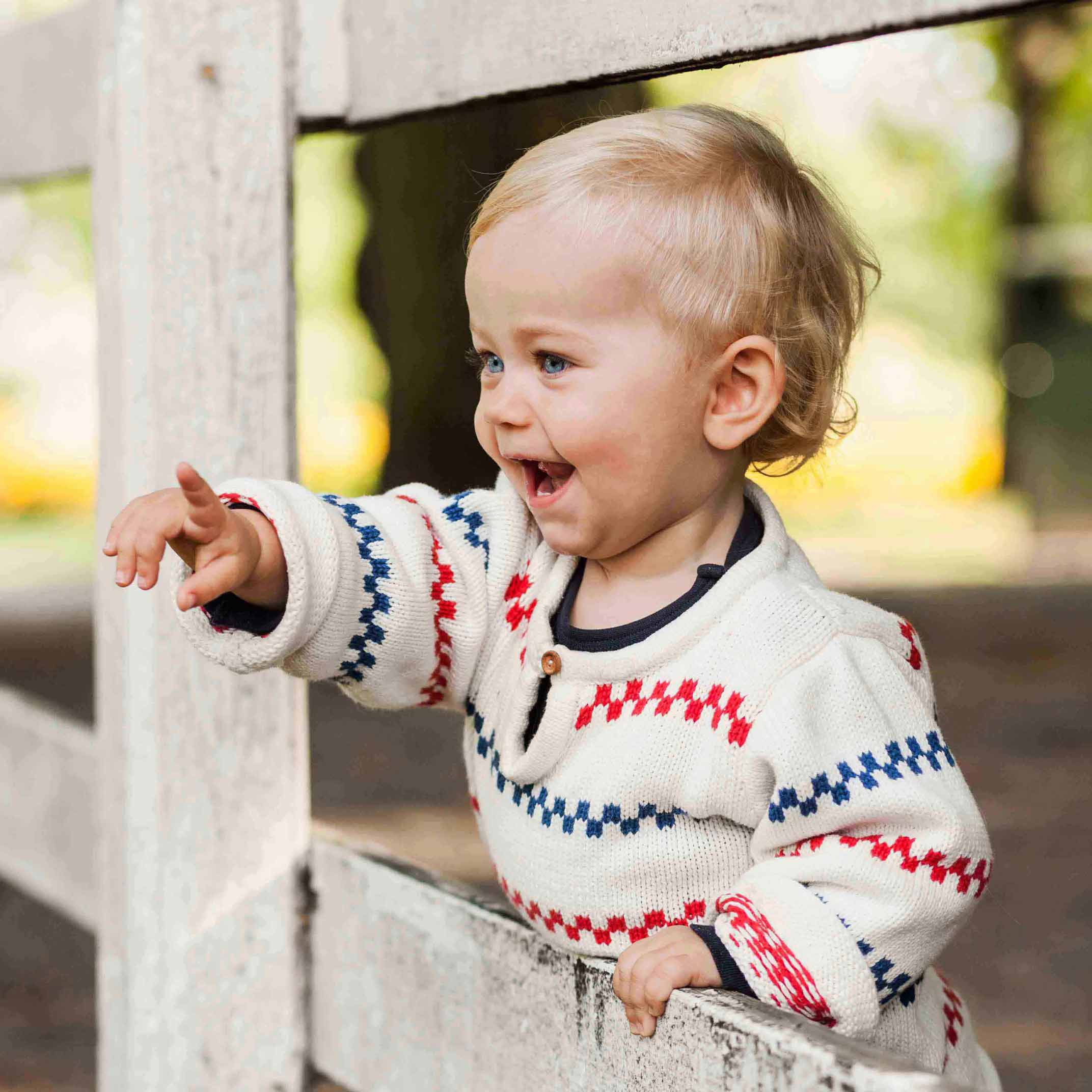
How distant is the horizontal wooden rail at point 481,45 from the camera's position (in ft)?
3.38

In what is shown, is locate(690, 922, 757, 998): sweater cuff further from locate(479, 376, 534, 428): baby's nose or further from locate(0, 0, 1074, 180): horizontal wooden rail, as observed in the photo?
locate(0, 0, 1074, 180): horizontal wooden rail

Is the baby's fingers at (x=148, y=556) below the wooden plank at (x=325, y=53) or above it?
below

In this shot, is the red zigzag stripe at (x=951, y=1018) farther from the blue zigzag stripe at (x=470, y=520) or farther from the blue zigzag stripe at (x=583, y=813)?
the blue zigzag stripe at (x=470, y=520)

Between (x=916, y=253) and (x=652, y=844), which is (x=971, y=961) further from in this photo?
(x=916, y=253)

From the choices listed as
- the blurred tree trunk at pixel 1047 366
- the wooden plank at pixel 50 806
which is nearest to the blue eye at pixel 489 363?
the wooden plank at pixel 50 806

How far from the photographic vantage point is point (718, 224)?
121cm

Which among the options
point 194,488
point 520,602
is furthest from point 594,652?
point 194,488

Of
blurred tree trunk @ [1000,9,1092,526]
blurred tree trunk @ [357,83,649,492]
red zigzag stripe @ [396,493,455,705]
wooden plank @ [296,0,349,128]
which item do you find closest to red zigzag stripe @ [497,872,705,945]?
red zigzag stripe @ [396,493,455,705]

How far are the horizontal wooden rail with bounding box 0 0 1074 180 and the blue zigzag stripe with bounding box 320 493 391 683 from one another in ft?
1.29

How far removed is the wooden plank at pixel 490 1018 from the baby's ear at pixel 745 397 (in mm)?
438

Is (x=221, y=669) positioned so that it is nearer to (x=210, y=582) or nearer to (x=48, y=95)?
(x=210, y=582)

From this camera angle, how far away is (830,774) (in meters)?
1.13

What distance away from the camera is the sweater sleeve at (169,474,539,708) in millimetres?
1285

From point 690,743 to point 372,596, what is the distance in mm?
335
